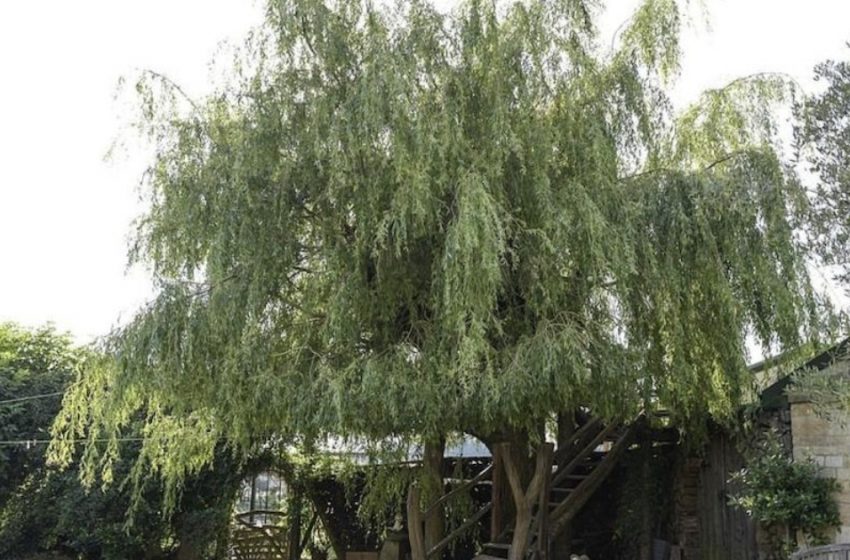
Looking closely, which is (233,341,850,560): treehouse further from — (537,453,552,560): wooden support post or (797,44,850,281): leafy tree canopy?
(797,44,850,281): leafy tree canopy

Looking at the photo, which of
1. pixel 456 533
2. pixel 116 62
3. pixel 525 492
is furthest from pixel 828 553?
pixel 116 62

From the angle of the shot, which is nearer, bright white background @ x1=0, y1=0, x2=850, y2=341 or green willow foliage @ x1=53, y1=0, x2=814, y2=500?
green willow foliage @ x1=53, y1=0, x2=814, y2=500

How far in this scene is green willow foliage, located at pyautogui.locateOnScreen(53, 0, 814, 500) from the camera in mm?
6422

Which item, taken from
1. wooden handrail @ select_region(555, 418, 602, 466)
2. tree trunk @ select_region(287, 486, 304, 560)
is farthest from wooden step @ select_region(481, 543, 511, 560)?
tree trunk @ select_region(287, 486, 304, 560)

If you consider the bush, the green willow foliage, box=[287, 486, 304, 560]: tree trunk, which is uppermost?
the green willow foliage

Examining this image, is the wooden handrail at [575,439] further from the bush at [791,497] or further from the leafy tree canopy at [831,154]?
the leafy tree canopy at [831,154]

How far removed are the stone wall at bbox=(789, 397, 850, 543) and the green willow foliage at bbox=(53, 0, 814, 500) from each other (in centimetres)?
60

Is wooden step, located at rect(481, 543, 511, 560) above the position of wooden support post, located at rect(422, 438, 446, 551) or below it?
below

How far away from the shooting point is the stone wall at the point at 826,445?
684 cm

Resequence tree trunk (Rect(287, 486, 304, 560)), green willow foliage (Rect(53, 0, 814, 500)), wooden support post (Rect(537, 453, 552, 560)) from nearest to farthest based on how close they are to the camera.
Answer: green willow foliage (Rect(53, 0, 814, 500)) → wooden support post (Rect(537, 453, 552, 560)) → tree trunk (Rect(287, 486, 304, 560))

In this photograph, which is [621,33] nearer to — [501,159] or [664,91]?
[664,91]

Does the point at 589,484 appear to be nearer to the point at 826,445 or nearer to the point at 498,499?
the point at 498,499

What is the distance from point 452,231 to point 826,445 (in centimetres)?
374

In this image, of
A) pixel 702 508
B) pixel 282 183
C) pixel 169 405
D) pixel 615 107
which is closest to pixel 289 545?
pixel 169 405
